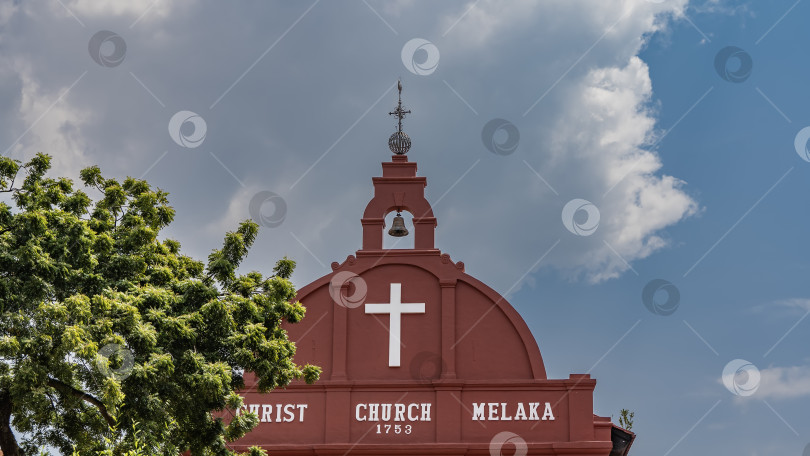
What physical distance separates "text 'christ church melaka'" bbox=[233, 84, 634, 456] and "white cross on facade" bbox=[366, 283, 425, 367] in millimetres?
20

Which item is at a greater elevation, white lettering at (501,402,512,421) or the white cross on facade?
the white cross on facade

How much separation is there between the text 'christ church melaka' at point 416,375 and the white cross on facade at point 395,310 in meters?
0.02

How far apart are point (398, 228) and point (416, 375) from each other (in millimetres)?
3193

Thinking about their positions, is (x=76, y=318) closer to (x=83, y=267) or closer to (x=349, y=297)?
(x=83, y=267)

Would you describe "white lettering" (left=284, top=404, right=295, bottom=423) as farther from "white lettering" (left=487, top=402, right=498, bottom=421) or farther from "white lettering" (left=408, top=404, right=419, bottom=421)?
"white lettering" (left=487, top=402, right=498, bottom=421)

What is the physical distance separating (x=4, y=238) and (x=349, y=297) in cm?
781

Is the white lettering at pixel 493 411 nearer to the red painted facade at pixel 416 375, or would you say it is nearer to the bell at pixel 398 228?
the red painted facade at pixel 416 375

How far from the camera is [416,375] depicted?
2108 centimetres

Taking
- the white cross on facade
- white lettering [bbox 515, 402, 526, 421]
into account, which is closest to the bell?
the white cross on facade

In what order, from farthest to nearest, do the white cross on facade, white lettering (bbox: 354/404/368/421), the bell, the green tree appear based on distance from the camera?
1. the bell
2. the white cross on facade
3. white lettering (bbox: 354/404/368/421)
4. the green tree

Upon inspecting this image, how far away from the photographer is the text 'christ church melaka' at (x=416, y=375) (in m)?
20.5

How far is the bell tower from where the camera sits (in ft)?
72.5

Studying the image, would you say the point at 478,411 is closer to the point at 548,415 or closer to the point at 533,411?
the point at 533,411

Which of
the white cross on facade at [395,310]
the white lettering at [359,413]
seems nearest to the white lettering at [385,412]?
the white lettering at [359,413]
